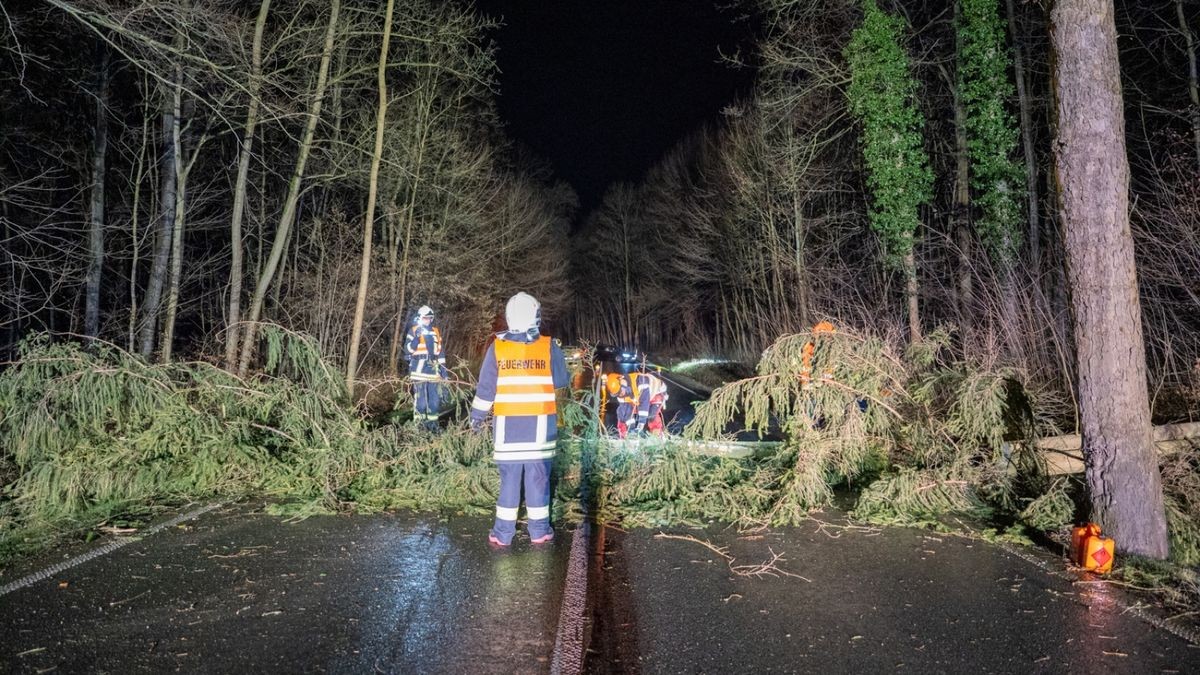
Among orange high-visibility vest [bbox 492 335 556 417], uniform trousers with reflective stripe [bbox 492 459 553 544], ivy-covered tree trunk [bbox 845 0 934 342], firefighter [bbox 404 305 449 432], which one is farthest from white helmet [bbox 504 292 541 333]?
ivy-covered tree trunk [bbox 845 0 934 342]

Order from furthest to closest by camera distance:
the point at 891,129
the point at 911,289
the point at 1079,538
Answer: the point at 891,129 < the point at 911,289 < the point at 1079,538

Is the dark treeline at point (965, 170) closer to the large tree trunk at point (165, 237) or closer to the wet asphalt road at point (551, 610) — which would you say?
the wet asphalt road at point (551, 610)

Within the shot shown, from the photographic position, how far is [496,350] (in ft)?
18.3

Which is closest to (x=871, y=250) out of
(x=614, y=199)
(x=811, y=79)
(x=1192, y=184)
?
(x=811, y=79)

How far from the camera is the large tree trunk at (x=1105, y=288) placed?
5094 millimetres

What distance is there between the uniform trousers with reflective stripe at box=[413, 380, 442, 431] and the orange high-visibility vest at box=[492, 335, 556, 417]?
2946 mm

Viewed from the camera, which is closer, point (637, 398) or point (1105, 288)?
point (1105, 288)

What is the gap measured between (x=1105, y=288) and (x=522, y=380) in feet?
14.4

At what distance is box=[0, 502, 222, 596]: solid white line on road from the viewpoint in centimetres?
448

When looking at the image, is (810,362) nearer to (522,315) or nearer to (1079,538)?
(1079,538)

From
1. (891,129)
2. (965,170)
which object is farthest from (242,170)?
(965,170)

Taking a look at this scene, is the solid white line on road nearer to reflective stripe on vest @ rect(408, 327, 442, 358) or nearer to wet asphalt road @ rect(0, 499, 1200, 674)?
wet asphalt road @ rect(0, 499, 1200, 674)

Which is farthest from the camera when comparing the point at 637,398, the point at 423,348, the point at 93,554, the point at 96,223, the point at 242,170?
the point at 96,223

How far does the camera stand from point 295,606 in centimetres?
421
